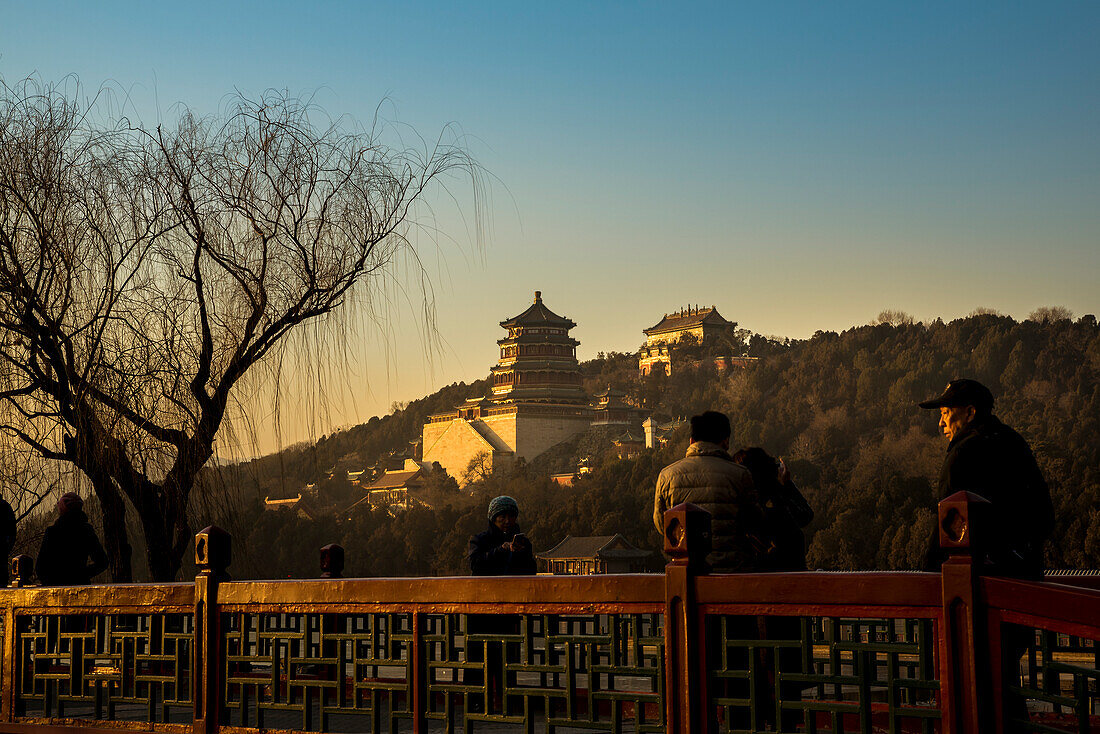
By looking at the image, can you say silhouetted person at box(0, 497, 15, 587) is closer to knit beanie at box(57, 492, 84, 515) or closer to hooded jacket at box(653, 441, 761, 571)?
knit beanie at box(57, 492, 84, 515)

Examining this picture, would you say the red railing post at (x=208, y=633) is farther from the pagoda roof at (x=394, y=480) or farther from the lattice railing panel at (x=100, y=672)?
the pagoda roof at (x=394, y=480)

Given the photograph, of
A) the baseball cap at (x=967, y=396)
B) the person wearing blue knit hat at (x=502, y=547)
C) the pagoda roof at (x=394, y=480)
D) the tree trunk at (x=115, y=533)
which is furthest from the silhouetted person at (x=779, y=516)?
the pagoda roof at (x=394, y=480)

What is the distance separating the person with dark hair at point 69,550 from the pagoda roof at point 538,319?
5698 cm

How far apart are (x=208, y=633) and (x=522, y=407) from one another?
5658cm

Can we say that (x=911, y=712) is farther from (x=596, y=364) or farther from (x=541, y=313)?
(x=596, y=364)

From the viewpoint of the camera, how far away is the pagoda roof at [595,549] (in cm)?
3653

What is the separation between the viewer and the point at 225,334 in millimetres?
6332

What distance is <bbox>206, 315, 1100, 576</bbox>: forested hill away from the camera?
103 ft

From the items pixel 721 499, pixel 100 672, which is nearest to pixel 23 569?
pixel 100 672

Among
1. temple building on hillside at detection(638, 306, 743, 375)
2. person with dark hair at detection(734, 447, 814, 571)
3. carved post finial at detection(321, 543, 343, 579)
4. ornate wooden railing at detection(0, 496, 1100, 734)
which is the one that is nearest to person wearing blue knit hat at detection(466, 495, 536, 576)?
ornate wooden railing at detection(0, 496, 1100, 734)

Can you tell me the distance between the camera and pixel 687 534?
8.70 ft

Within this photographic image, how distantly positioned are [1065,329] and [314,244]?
52.0 m

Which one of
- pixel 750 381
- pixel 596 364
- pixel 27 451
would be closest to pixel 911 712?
pixel 27 451

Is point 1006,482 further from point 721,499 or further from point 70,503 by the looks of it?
point 70,503
